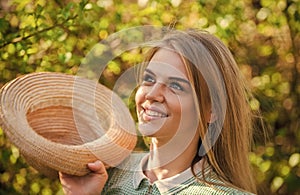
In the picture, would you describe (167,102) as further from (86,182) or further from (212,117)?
(86,182)

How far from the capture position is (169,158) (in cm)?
230

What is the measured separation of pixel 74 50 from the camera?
359 centimetres

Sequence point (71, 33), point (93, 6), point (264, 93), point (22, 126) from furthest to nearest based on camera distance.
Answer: point (264, 93) → point (71, 33) → point (93, 6) → point (22, 126)

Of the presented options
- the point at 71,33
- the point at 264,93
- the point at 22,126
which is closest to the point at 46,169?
the point at 22,126

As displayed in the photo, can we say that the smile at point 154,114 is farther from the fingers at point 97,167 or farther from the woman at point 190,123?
the fingers at point 97,167

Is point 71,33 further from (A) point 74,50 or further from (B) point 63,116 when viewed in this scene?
(B) point 63,116

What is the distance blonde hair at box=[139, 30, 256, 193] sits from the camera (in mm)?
2240

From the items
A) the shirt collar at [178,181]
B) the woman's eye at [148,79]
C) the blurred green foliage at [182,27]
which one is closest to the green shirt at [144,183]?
the shirt collar at [178,181]

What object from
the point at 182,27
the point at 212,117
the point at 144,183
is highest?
the point at 212,117

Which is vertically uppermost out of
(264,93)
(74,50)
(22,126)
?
(22,126)

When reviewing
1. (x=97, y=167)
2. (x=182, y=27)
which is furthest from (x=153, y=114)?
(x=182, y=27)

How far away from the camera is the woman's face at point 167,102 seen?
2.21 meters

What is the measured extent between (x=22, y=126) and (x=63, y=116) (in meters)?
0.30

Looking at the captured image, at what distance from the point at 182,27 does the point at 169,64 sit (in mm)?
1214
